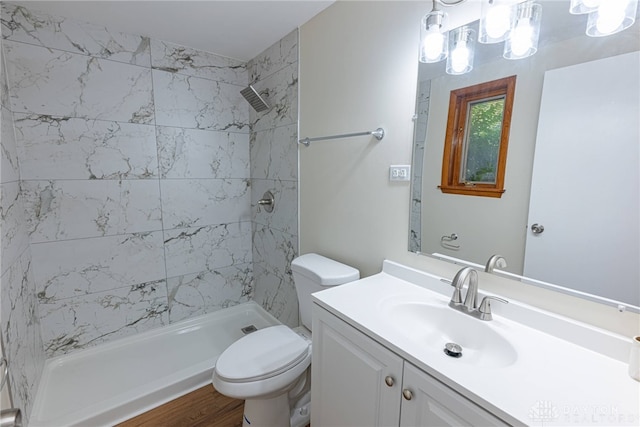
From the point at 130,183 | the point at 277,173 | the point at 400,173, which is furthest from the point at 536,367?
the point at 130,183

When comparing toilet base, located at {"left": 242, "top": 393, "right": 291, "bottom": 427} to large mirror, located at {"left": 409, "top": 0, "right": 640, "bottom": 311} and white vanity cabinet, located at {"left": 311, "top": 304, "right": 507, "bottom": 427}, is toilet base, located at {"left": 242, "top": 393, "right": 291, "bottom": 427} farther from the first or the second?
large mirror, located at {"left": 409, "top": 0, "right": 640, "bottom": 311}

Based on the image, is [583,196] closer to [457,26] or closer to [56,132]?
[457,26]

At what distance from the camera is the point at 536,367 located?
759 mm

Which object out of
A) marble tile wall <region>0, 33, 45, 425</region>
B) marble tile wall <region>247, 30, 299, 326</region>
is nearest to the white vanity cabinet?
marble tile wall <region>247, 30, 299, 326</region>

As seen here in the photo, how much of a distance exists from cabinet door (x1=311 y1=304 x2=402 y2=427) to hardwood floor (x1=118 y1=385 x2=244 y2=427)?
2.16 ft

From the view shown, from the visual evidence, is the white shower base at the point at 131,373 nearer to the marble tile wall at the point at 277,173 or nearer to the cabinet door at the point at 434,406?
the marble tile wall at the point at 277,173

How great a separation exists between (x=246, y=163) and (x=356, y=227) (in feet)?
4.62

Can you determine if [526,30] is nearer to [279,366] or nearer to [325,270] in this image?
[325,270]

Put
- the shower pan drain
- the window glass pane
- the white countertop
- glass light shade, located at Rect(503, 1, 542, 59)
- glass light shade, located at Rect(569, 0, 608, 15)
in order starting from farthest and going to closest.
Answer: the shower pan drain → the window glass pane → glass light shade, located at Rect(503, 1, 542, 59) → glass light shade, located at Rect(569, 0, 608, 15) → the white countertop

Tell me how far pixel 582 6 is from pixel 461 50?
0.34 metres

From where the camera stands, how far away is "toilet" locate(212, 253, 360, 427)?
1.29 metres

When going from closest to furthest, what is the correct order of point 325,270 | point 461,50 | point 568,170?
1. point 568,170
2. point 461,50
3. point 325,270

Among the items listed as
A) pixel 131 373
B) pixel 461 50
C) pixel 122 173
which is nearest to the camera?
pixel 461 50

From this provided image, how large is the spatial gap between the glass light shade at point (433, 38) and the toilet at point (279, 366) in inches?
40.6
